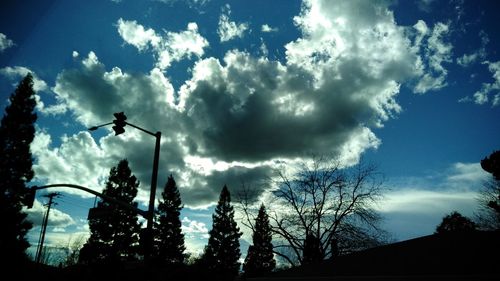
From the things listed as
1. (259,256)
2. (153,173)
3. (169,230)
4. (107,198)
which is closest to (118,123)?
(153,173)

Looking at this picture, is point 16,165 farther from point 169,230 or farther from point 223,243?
point 223,243

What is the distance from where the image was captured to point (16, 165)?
29703 millimetres

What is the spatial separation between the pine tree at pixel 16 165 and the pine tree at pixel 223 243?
27206mm

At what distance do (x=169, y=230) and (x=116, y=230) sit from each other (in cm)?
960

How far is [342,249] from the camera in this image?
1235 inches

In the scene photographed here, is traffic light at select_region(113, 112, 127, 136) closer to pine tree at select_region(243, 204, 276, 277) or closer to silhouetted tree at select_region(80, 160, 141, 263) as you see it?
silhouetted tree at select_region(80, 160, 141, 263)

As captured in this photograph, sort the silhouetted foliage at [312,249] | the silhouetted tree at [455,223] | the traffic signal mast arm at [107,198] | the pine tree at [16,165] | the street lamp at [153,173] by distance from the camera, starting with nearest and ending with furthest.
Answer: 1. the street lamp at [153,173]
2. the traffic signal mast arm at [107,198]
3. the pine tree at [16,165]
4. the silhouetted foliage at [312,249]
5. the silhouetted tree at [455,223]

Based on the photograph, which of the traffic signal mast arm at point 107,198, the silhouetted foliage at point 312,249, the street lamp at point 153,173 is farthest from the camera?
the silhouetted foliage at point 312,249

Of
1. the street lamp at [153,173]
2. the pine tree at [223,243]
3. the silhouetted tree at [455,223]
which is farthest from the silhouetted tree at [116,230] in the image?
the silhouetted tree at [455,223]

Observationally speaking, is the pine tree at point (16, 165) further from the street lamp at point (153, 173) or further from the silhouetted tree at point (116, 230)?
the street lamp at point (153, 173)

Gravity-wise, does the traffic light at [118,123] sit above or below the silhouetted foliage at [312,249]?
above

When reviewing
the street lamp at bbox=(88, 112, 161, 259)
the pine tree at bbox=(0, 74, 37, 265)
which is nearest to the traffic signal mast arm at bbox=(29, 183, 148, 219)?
the street lamp at bbox=(88, 112, 161, 259)

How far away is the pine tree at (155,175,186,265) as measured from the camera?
45.2 metres

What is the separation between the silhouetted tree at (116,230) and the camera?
36250mm
